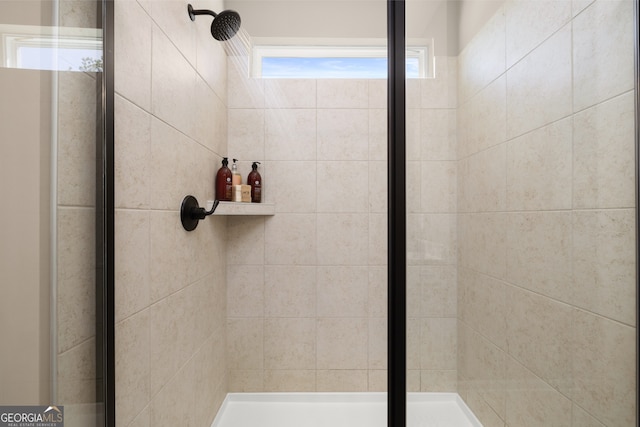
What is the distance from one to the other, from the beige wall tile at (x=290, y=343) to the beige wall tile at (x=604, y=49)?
110 cm

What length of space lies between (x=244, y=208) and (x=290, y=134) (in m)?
0.36

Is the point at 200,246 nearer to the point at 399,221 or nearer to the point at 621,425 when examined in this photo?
the point at 399,221

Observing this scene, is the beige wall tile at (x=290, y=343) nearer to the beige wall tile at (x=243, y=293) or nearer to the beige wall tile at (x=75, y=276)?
the beige wall tile at (x=243, y=293)

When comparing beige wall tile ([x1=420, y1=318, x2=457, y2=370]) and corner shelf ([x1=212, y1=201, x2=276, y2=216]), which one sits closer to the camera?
beige wall tile ([x1=420, y1=318, x2=457, y2=370])

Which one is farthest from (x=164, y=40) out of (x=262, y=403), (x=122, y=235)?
(x=262, y=403)

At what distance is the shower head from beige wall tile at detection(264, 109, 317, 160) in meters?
0.29

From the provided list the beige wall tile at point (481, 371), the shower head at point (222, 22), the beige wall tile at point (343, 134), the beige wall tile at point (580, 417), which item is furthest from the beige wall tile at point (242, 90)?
the beige wall tile at point (580, 417)

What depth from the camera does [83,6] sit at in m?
0.52

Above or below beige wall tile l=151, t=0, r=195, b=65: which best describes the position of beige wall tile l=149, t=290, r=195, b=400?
below

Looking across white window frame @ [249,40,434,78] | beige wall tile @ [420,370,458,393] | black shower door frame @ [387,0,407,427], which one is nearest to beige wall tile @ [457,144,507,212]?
black shower door frame @ [387,0,407,427]

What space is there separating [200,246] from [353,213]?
61 cm

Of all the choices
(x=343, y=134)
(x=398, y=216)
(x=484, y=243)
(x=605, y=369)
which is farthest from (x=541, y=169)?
(x=343, y=134)

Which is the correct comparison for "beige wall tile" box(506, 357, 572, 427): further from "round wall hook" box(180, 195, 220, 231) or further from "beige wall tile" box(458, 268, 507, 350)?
"round wall hook" box(180, 195, 220, 231)

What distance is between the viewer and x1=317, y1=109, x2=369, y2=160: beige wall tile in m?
1.21
